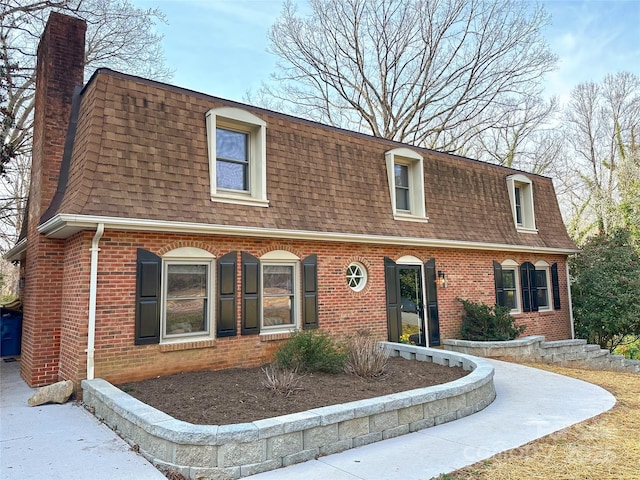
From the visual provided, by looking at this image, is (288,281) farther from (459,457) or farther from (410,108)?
(410,108)

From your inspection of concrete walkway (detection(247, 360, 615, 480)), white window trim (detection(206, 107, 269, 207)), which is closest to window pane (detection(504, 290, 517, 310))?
concrete walkway (detection(247, 360, 615, 480))

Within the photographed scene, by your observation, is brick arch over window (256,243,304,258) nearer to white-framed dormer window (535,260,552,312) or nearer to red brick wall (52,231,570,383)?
red brick wall (52,231,570,383)

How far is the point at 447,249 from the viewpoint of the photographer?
11227 mm

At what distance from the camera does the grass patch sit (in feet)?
12.6

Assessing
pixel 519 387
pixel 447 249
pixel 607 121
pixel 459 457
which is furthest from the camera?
pixel 607 121

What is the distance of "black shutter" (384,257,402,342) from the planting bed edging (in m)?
3.93

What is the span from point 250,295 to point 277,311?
810 millimetres

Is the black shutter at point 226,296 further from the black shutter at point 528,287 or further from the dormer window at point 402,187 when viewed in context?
the black shutter at point 528,287

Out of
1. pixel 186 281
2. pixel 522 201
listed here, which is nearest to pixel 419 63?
pixel 522 201

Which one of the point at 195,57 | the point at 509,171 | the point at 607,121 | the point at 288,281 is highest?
the point at 607,121

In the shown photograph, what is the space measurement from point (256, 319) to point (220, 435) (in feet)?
13.4

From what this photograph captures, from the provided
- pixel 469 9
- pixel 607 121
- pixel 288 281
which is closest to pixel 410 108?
pixel 469 9

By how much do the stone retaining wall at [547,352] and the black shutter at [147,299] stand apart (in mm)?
7201

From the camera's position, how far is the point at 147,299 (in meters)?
6.71
